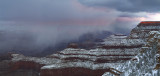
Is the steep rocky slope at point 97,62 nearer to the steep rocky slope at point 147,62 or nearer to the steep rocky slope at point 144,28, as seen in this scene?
the steep rocky slope at point 144,28

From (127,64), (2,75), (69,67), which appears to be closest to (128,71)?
(127,64)

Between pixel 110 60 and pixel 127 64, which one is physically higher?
pixel 127 64

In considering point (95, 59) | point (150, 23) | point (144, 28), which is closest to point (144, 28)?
point (144, 28)

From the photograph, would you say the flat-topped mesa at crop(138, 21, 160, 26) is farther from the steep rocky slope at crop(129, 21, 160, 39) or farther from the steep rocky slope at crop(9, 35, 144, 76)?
the steep rocky slope at crop(9, 35, 144, 76)

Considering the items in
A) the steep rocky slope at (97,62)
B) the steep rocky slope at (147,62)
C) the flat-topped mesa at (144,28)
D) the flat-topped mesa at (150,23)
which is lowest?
the steep rocky slope at (97,62)

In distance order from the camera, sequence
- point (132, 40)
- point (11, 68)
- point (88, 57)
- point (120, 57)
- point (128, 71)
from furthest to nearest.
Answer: point (11, 68)
point (88, 57)
point (132, 40)
point (120, 57)
point (128, 71)

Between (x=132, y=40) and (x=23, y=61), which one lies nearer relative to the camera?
(x=132, y=40)

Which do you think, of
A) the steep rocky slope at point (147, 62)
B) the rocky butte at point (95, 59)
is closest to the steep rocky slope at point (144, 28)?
the rocky butte at point (95, 59)

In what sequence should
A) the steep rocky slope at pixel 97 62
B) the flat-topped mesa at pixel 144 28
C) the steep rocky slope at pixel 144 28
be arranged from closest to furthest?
the steep rocky slope at pixel 97 62, the flat-topped mesa at pixel 144 28, the steep rocky slope at pixel 144 28

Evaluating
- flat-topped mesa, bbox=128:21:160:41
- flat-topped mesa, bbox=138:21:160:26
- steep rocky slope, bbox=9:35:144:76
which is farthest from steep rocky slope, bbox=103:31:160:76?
flat-topped mesa, bbox=138:21:160:26

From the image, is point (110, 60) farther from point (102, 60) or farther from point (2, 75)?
point (2, 75)

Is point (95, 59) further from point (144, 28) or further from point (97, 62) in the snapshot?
point (144, 28)
